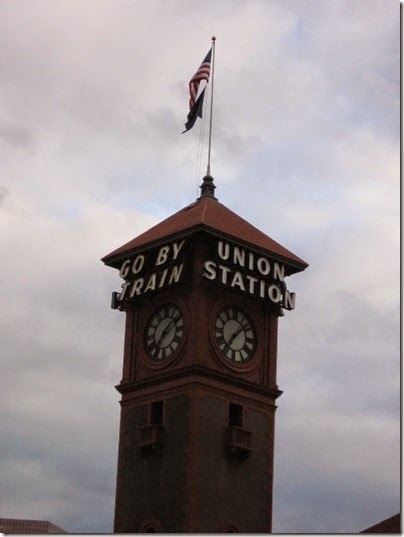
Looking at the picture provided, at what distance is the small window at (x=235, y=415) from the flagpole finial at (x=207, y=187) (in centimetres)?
1260

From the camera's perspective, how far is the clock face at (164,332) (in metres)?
78.5

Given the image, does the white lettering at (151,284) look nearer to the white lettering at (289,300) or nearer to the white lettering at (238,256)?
the white lettering at (238,256)

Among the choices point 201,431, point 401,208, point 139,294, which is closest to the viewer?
point 401,208

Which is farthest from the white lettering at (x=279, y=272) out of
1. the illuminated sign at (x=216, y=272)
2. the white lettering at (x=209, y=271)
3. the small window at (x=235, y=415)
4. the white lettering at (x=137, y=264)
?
the small window at (x=235, y=415)

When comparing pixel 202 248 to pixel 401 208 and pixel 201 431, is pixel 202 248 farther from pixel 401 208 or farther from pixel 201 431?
pixel 401 208

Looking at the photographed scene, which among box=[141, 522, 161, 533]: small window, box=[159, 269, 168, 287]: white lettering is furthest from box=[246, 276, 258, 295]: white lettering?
box=[141, 522, 161, 533]: small window

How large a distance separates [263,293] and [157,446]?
977 centimetres

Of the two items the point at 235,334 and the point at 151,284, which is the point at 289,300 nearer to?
the point at 235,334

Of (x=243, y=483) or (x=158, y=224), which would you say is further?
(x=158, y=224)

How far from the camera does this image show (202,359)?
7638 cm

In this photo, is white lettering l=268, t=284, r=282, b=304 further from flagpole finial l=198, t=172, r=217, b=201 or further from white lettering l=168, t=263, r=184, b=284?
flagpole finial l=198, t=172, r=217, b=201

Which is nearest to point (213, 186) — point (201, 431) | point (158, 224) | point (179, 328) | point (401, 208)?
point (158, 224)

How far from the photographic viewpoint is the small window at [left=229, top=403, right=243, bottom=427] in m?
77.4

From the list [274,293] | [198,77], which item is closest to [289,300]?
[274,293]
